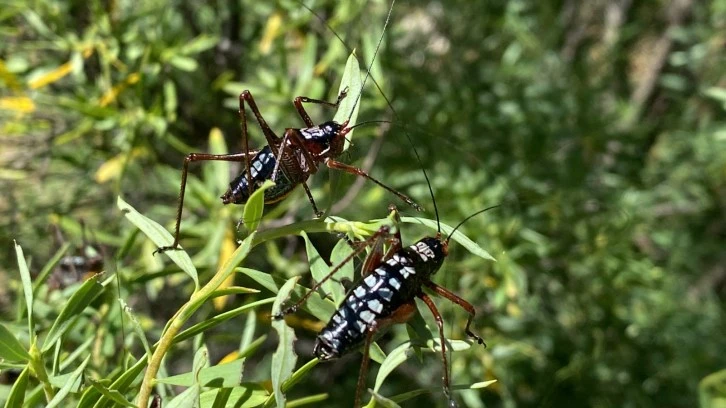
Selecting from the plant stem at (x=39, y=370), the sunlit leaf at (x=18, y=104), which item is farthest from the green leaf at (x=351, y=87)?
the sunlit leaf at (x=18, y=104)

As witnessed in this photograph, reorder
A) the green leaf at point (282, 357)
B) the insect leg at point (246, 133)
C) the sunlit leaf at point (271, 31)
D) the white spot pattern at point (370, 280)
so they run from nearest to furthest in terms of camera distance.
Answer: the green leaf at point (282, 357) < the white spot pattern at point (370, 280) < the insect leg at point (246, 133) < the sunlit leaf at point (271, 31)

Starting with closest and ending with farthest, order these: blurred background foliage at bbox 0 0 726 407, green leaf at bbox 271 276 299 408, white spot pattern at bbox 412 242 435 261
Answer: green leaf at bbox 271 276 299 408
white spot pattern at bbox 412 242 435 261
blurred background foliage at bbox 0 0 726 407

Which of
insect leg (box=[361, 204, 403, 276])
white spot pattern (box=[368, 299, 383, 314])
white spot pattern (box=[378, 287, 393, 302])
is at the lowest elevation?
white spot pattern (box=[368, 299, 383, 314])

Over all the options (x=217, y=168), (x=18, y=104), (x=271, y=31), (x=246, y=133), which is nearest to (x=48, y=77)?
(x=18, y=104)

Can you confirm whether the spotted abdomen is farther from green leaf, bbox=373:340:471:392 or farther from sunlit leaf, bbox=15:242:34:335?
sunlit leaf, bbox=15:242:34:335

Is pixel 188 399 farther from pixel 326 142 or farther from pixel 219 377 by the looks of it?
pixel 326 142

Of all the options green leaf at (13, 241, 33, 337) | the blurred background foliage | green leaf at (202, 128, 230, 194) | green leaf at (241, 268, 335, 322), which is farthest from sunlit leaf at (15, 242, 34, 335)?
green leaf at (202, 128, 230, 194)

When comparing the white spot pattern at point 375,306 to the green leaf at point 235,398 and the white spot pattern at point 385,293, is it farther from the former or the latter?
the green leaf at point 235,398

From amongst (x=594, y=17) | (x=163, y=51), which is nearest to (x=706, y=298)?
(x=594, y=17)
